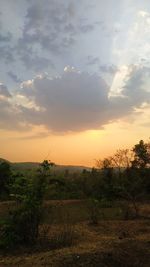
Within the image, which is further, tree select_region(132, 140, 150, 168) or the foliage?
tree select_region(132, 140, 150, 168)

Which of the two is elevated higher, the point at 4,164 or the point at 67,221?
the point at 4,164

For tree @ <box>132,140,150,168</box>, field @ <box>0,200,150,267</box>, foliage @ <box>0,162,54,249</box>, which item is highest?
tree @ <box>132,140,150,168</box>

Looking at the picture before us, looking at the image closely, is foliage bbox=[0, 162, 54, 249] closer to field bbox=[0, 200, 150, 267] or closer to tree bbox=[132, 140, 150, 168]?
field bbox=[0, 200, 150, 267]

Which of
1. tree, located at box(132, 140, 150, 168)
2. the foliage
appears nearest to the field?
the foliage

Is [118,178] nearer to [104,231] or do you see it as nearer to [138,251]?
[104,231]

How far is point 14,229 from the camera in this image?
9227 millimetres

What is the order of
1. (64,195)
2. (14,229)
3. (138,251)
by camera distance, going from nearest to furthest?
(138,251), (14,229), (64,195)

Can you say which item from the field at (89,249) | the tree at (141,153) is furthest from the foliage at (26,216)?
the tree at (141,153)

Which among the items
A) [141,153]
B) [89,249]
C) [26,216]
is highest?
[141,153]

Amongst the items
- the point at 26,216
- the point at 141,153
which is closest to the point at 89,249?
the point at 26,216

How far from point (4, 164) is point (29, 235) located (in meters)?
17.0

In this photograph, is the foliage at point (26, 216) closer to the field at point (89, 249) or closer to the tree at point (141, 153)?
the field at point (89, 249)

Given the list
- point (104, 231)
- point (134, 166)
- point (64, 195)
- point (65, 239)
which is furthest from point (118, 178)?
point (65, 239)

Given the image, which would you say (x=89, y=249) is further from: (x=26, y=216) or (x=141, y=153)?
(x=141, y=153)
